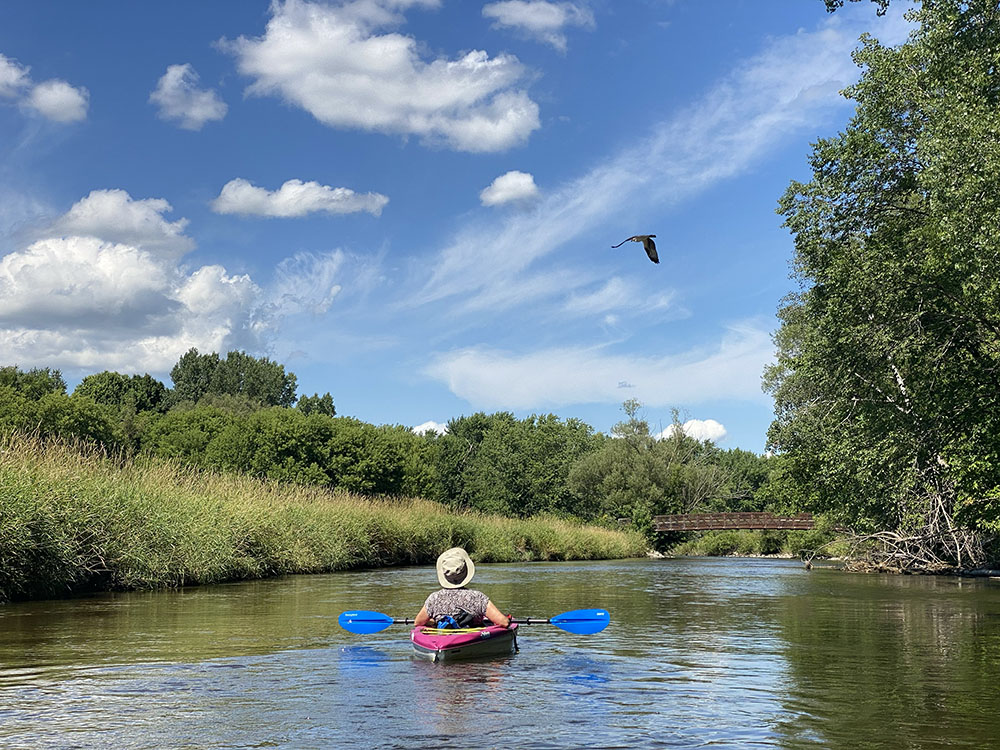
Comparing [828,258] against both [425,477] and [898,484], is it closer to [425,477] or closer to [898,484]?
[898,484]

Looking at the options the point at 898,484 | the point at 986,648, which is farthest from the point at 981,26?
the point at 986,648

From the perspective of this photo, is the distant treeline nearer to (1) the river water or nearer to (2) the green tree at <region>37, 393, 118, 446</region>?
(2) the green tree at <region>37, 393, 118, 446</region>

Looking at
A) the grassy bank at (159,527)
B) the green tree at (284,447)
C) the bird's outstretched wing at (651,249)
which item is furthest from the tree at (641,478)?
the bird's outstretched wing at (651,249)

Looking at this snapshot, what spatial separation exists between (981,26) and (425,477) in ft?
174

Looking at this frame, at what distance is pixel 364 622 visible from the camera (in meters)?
11.5

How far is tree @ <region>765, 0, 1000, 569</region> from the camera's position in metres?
16.7

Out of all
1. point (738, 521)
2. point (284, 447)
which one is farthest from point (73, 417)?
point (738, 521)

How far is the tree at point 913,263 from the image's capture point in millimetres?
16688

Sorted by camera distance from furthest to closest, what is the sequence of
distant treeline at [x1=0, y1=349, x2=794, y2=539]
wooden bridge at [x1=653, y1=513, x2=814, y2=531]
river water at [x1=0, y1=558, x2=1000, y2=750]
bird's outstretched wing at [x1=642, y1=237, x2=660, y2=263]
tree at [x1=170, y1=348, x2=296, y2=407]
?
tree at [x1=170, y1=348, x2=296, y2=407] < distant treeline at [x1=0, y1=349, x2=794, y2=539] < wooden bridge at [x1=653, y1=513, x2=814, y2=531] < bird's outstretched wing at [x1=642, y1=237, x2=660, y2=263] < river water at [x1=0, y1=558, x2=1000, y2=750]

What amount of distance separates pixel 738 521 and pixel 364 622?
4308 centimetres

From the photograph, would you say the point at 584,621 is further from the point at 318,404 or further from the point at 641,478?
the point at 318,404

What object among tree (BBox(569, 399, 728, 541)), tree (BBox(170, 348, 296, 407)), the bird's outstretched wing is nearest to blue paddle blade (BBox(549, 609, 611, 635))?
the bird's outstretched wing

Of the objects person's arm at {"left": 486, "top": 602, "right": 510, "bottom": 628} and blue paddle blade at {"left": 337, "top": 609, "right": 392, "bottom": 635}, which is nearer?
person's arm at {"left": 486, "top": 602, "right": 510, "bottom": 628}

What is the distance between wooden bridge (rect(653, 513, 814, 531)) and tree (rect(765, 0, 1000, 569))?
2777 centimetres
